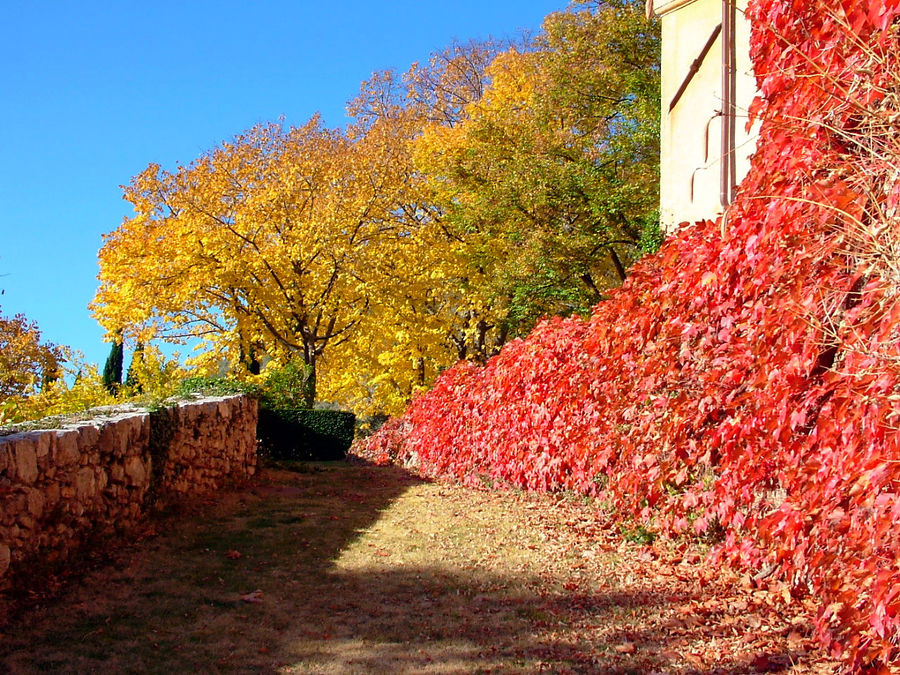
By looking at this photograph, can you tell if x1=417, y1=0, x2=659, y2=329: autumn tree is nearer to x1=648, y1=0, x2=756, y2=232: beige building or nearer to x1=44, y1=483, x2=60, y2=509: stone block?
x1=648, y1=0, x2=756, y2=232: beige building

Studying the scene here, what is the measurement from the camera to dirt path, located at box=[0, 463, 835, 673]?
4398 millimetres

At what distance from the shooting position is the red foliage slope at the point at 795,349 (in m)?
3.50

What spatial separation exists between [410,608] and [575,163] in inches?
513

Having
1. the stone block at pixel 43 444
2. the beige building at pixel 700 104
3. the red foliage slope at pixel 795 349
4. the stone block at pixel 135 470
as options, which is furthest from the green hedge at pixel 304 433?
the red foliage slope at pixel 795 349

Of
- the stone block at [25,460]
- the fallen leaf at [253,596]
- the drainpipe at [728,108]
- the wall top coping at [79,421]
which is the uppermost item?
the drainpipe at [728,108]

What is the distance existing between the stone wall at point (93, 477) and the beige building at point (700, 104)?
22.5ft

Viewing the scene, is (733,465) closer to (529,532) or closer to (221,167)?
(529,532)

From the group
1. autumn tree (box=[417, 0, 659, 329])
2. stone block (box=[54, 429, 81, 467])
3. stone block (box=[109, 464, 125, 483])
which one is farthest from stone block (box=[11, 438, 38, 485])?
autumn tree (box=[417, 0, 659, 329])

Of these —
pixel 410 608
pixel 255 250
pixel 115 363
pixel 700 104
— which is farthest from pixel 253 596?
pixel 115 363

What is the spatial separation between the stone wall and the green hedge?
563 cm

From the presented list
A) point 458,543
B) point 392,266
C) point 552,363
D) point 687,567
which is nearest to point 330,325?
point 392,266

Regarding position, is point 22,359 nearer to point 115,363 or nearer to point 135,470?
point 135,470

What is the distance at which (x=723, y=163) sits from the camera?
9.28m

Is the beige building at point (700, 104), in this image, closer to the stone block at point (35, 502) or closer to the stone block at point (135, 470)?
the stone block at point (135, 470)
